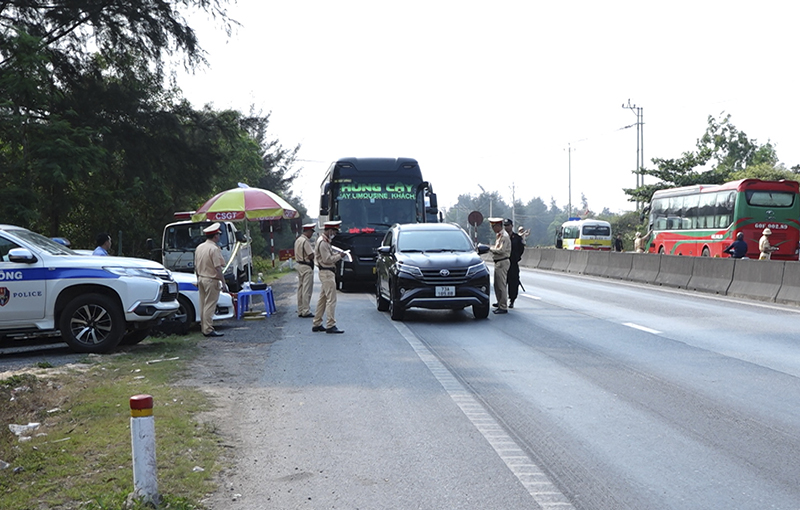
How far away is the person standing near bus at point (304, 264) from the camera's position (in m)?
16.3

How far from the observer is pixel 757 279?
21375 millimetres

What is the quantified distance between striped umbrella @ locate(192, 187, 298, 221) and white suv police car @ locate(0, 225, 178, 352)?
607 centimetres

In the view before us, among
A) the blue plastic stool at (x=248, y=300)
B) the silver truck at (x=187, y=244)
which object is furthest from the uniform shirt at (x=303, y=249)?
the silver truck at (x=187, y=244)

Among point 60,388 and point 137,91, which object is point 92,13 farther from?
point 60,388

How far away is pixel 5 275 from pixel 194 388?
4.15 m

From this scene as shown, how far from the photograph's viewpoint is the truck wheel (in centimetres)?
1186

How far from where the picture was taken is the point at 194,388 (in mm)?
9148

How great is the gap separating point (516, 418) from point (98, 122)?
73.1 ft

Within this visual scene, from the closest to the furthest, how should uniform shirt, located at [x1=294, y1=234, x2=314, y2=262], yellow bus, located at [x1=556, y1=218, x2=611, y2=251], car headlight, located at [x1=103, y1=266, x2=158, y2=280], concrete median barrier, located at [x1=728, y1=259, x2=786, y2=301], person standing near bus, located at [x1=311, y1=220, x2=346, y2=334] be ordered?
car headlight, located at [x1=103, y1=266, x2=158, y2=280] < person standing near bus, located at [x1=311, y1=220, x2=346, y2=334] < uniform shirt, located at [x1=294, y1=234, x2=314, y2=262] < concrete median barrier, located at [x1=728, y1=259, x2=786, y2=301] < yellow bus, located at [x1=556, y1=218, x2=611, y2=251]

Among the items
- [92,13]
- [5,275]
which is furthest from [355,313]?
[92,13]

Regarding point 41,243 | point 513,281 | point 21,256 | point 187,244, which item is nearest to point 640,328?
point 513,281

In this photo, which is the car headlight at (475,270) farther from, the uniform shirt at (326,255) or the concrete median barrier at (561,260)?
the concrete median barrier at (561,260)

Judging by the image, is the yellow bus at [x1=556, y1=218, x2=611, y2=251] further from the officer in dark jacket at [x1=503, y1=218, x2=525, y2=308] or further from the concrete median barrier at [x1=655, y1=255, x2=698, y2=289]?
the officer in dark jacket at [x1=503, y1=218, x2=525, y2=308]

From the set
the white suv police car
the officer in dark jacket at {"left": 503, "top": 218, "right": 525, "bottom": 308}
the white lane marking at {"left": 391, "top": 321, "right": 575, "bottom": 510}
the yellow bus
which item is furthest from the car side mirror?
the yellow bus
